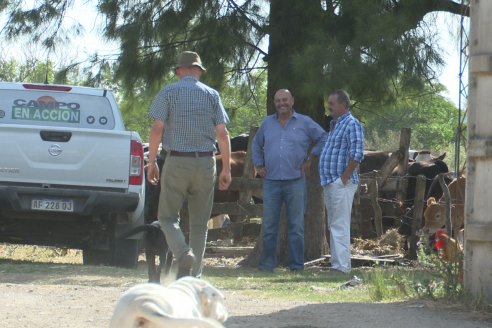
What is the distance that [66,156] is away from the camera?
1136cm

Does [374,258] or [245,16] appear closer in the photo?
[245,16]

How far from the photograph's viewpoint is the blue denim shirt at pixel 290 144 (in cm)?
1183

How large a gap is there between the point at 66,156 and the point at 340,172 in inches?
112

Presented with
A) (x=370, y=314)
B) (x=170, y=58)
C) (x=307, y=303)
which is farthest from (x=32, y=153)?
(x=370, y=314)

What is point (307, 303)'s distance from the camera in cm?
809

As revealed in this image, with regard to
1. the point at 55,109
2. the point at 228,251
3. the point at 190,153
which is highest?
the point at 55,109

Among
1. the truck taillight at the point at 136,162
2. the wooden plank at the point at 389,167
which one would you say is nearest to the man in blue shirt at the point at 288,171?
the truck taillight at the point at 136,162

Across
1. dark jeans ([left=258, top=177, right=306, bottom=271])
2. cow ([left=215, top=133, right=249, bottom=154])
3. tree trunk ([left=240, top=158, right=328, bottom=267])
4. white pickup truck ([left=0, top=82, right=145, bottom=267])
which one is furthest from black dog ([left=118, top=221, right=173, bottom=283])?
cow ([left=215, top=133, right=249, bottom=154])

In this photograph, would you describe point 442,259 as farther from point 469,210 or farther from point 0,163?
point 0,163

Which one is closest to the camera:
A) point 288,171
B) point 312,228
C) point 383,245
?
point 288,171

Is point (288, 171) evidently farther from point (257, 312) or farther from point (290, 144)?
point (257, 312)

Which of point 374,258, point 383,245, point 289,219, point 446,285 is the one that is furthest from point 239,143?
point 446,285

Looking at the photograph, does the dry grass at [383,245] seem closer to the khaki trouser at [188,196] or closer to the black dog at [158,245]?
the khaki trouser at [188,196]

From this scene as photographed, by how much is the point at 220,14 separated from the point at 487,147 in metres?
6.20
